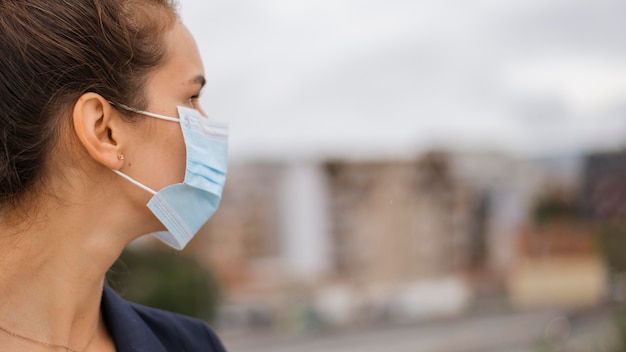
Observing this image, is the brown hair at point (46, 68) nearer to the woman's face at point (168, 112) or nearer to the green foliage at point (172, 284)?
the woman's face at point (168, 112)

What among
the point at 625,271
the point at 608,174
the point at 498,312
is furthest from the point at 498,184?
the point at 625,271

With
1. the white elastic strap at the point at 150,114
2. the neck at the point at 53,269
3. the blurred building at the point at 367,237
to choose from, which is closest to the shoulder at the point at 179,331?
the neck at the point at 53,269

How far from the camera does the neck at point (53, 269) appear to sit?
4.31 feet

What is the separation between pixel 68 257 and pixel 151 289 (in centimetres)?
2654

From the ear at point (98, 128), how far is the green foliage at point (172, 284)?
24.9 m

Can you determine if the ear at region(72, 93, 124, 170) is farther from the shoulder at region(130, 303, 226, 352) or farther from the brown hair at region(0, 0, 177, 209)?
the shoulder at region(130, 303, 226, 352)

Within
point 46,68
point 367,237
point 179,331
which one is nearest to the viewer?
point 46,68

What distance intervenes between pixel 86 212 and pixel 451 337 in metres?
39.4

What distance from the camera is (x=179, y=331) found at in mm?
1476

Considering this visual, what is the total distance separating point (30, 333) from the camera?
1.33m

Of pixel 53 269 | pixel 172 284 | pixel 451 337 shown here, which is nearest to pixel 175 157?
pixel 53 269

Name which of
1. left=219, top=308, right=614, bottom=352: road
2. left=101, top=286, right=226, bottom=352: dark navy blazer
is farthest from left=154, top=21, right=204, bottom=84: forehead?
left=219, top=308, right=614, bottom=352: road

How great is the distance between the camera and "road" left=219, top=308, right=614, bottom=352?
1390 inches

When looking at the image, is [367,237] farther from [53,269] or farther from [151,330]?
[53,269]
